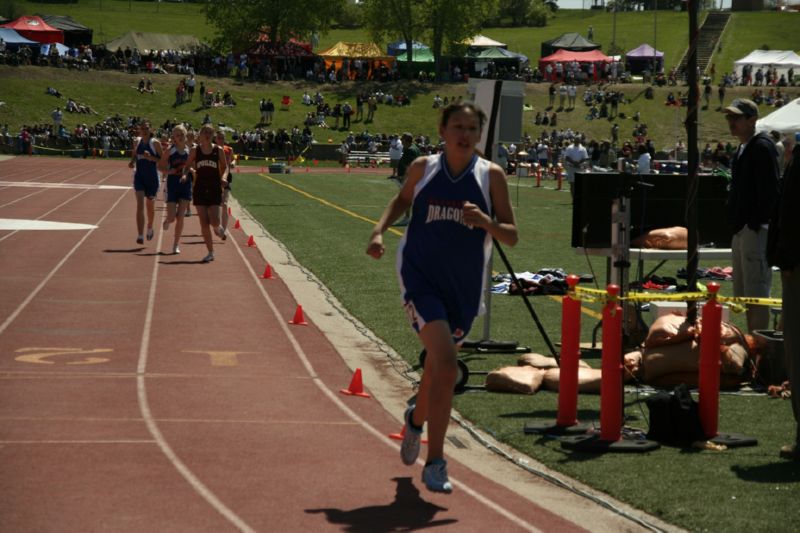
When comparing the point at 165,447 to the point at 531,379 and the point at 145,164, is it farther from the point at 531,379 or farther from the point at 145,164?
the point at 145,164

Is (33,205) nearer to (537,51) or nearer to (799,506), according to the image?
(799,506)

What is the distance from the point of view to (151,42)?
336 ft

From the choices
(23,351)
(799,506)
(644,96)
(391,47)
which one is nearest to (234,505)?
(799,506)

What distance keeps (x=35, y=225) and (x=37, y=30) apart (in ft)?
227

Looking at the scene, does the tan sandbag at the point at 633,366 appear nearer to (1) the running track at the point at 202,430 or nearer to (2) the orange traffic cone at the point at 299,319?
(1) the running track at the point at 202,430

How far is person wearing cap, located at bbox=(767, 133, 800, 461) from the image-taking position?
820cm

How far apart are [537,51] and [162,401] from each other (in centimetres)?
12050

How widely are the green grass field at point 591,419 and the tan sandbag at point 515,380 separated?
10 centimetres

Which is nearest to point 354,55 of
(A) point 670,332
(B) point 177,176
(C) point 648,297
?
(B) point 177,176

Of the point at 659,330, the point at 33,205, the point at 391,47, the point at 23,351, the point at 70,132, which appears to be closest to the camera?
the point at 659,330

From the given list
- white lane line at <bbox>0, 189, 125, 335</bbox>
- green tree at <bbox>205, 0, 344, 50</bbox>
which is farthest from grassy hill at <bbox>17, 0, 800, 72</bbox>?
white lane line at <bbox>0, 189, 125, 335</bbox>

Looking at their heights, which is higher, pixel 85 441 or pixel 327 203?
pixel 85 441

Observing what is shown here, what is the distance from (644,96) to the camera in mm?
87250

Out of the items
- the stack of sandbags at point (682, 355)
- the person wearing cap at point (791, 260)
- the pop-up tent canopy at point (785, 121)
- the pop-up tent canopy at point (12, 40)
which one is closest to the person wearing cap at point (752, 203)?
the stack of sandbags at point (682, 355)
